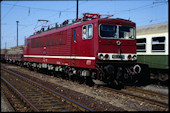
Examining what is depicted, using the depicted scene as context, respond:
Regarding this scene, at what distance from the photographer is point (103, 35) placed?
1075 cm

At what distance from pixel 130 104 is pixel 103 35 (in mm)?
4046

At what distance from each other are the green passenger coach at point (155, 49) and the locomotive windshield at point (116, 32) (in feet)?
6.61

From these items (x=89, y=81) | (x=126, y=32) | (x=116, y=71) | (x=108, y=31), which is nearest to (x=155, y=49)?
(x=126, y=32)

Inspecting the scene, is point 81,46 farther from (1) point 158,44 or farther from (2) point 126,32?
(1) point 158,44

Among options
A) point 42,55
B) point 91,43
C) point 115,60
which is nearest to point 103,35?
point 91,43

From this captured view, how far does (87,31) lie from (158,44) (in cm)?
456

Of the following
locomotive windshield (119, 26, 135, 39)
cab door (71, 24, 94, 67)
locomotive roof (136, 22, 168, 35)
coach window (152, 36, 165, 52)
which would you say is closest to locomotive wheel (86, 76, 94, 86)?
cab door (71, 24, 94, 67)

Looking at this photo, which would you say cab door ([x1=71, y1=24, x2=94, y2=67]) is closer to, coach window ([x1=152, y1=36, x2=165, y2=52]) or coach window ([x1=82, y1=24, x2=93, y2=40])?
coach window ([x1=82, y1=24, x2=93, y2=40])

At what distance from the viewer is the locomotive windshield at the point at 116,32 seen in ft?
35.4

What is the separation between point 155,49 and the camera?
511 inches

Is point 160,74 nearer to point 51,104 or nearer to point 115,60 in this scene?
point 115,60

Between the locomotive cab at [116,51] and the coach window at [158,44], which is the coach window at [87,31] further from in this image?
the coach window at [158,44]

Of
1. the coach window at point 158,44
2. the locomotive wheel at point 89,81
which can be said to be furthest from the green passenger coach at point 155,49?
the locomotive wheel at point 89,81

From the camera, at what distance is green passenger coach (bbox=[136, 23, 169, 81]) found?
1220 cm
